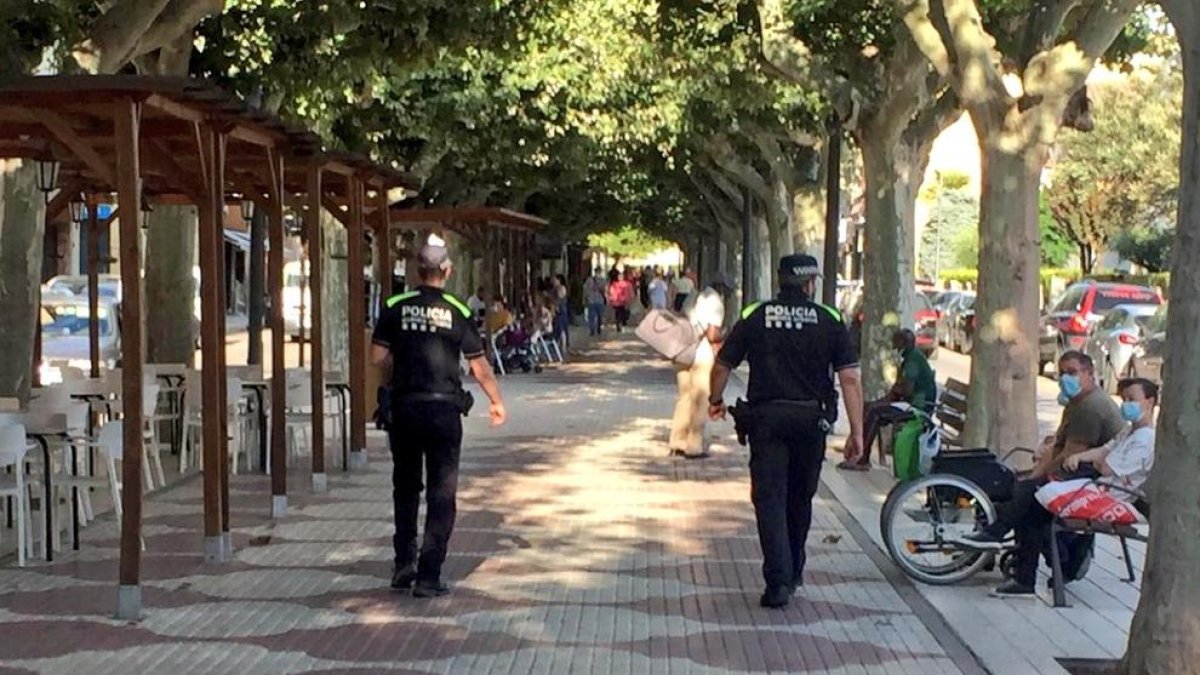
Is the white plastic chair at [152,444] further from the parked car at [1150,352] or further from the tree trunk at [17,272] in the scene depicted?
the parked car at [1150,352]

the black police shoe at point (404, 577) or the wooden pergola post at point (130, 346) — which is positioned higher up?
the wooden pergola post at point (130, 346)

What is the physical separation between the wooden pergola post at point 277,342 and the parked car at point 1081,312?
19.8 m

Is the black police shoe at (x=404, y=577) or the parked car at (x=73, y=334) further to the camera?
the parked car at (x=73, y=334)

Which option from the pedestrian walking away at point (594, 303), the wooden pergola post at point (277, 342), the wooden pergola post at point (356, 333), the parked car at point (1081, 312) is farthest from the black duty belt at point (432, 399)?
the pedestrian walking away at point (594, 303)

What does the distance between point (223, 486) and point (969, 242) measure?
249ft

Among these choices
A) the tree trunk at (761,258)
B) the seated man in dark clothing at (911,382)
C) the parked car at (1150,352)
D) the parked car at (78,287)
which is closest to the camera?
the seated man in dark clothing at (911,382)

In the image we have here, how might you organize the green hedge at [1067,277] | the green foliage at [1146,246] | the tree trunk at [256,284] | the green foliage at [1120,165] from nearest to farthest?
the tree trunk at [256,284] < the green hedge at [1067,277] < the green foliage at [1120,165] < the green foliage at [1146,246]

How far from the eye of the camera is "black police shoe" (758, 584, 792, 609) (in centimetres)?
910

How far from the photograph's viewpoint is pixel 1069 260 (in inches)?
2997

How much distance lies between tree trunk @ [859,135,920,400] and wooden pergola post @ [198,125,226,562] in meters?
8.36

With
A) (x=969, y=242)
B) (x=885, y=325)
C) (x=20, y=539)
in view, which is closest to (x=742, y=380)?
(x=885, y=325)

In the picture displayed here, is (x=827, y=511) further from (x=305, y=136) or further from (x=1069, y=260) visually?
(x=1069, y=260)

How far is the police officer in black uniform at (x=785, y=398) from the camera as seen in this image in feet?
29.8

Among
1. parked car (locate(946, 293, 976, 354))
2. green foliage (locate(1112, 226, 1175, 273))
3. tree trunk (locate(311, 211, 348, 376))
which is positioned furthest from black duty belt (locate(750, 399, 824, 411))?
green foliage (locate(1112, 226, 1175, 273))
